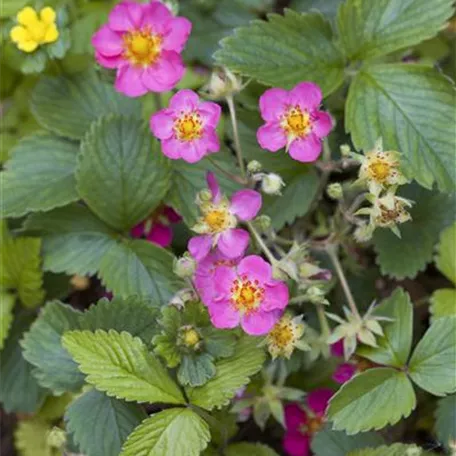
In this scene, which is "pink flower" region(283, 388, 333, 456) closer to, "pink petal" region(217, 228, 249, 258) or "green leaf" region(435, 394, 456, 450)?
"green leaf" region(435, 394, 456, 450)

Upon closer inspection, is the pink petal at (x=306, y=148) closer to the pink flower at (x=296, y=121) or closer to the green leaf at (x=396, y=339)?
the pink flower at (x=296, y=121)

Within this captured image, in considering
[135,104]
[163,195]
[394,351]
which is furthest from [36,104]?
[394,351]

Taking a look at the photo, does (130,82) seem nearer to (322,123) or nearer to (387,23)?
(322,123)

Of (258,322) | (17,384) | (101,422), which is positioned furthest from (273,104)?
(17,384)

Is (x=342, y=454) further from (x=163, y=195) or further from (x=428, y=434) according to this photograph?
(x=163, y=195)

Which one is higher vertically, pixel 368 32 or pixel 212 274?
pixel 368 32
